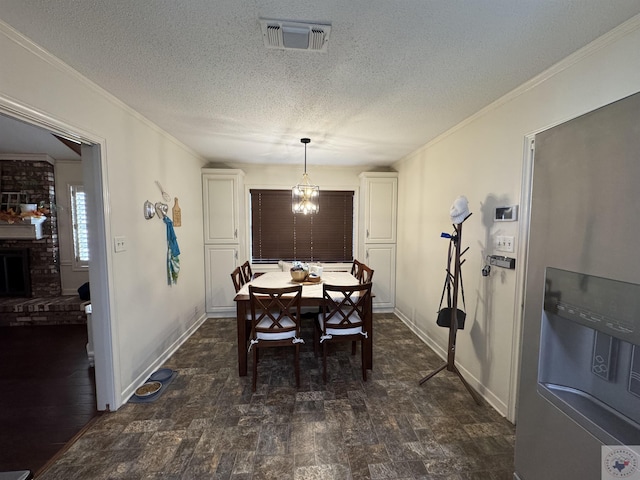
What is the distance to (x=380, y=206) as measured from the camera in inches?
169

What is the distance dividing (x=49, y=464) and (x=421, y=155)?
439 cm

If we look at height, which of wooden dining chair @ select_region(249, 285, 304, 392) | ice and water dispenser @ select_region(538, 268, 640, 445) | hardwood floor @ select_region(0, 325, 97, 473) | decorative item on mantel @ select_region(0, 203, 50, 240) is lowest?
hardwood floor @ select_region(0, 325, 97, 473)

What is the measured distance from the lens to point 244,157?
3.91 m

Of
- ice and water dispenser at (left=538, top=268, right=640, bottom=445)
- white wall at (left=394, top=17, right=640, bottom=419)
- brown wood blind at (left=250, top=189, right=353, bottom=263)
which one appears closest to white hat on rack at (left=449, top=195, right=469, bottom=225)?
white wall at (left=394, top=17, right=640, bottom=419)

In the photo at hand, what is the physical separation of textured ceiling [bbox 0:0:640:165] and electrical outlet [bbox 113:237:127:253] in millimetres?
1162

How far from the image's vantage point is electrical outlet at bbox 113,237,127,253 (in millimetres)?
2100

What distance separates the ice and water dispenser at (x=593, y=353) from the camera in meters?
0.76

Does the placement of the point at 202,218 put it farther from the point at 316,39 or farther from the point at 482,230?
the point at 482,230

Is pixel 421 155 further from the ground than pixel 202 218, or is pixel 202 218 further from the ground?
pixel 421 155

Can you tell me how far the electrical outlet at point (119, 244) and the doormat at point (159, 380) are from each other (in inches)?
50.8

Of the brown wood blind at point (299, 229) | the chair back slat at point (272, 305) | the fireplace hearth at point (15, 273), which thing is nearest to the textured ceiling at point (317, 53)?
the chair back slat at point (272, 305)

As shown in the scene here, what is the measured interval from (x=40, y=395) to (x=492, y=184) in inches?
170

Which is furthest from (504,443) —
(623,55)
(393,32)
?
(393,32)

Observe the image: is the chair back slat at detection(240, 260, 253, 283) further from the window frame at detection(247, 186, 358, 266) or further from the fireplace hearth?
the fireplace hearth
